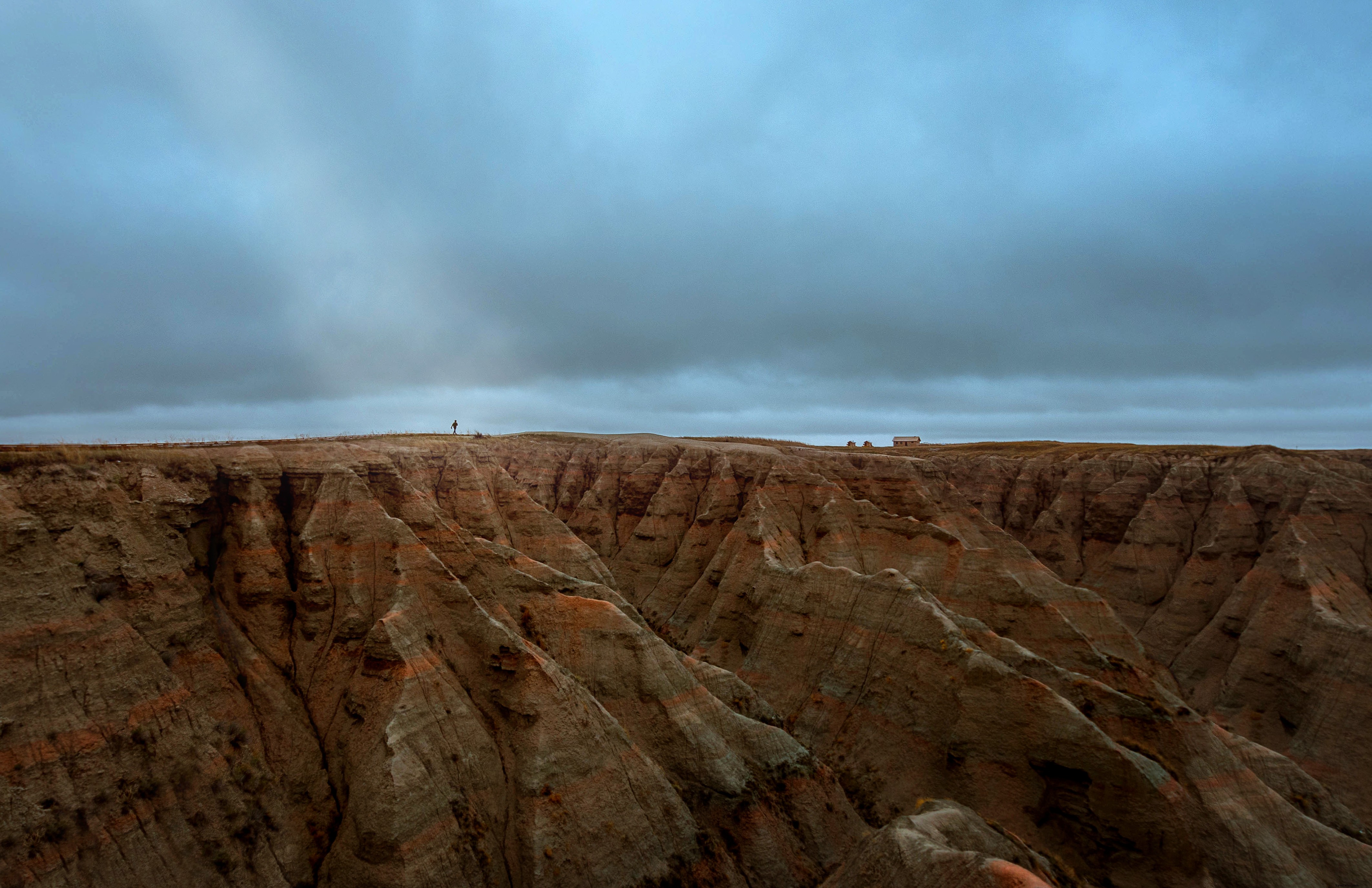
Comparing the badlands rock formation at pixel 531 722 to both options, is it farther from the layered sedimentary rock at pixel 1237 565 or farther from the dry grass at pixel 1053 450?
the dry grass at pixel 1053 450

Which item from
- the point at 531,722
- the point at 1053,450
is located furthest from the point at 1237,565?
the point at 531,722

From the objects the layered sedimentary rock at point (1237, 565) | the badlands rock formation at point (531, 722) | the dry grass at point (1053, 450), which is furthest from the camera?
the dry grass at point (1053, 450)

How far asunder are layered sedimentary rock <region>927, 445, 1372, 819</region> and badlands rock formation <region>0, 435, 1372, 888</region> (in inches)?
21.8

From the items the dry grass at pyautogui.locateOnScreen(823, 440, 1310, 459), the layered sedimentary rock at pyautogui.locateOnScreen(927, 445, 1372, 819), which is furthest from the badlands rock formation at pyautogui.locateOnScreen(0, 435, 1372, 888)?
the dry grass at pyautogui.locateOnScreen(823, 440, 1310, 459)

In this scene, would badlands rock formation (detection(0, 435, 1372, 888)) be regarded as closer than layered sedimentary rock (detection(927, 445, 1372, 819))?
Yes

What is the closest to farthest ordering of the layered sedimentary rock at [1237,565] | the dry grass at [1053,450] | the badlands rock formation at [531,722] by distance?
the badlands rock formation at [531,722] < the layered sedimentary rock at [1237,565] < the dry grass at [1053,450]

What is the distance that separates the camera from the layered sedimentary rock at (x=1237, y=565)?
4153 cm

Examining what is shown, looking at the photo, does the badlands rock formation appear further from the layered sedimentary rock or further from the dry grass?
the dry grass

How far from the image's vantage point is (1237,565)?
60750mm

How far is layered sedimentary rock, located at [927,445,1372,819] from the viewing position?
1635 inches

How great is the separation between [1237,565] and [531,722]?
74.2 metres

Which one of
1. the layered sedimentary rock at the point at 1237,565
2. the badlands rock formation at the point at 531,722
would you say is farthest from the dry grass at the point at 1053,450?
the badlands rock formation at the point at 531,722

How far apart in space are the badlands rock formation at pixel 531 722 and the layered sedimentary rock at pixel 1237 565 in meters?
0.55

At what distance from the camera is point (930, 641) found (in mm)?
32562
